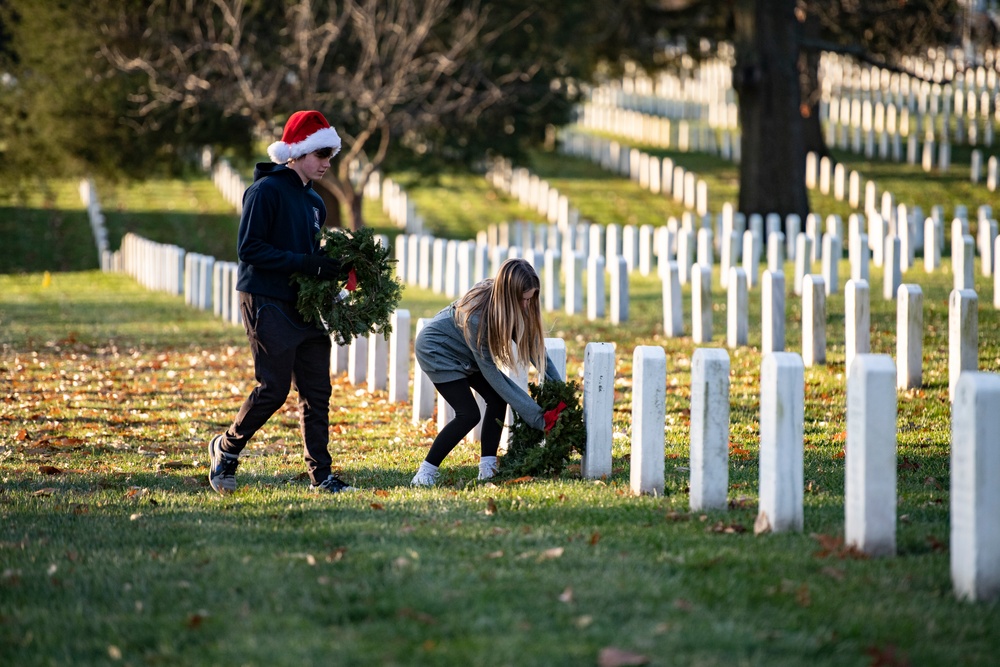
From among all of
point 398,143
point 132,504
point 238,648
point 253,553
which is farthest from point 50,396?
point 398,143

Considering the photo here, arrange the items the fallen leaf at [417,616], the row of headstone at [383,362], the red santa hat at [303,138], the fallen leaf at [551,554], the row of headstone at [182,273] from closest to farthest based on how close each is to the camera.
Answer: the fallen leaf at [417,616] → the fallen leaf at [551,554] → the red santa hat at [303,138] → the row of headstone at [383,362] → the row of headstone at [182,273]

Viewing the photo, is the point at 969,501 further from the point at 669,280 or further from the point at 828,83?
the point at 828,83

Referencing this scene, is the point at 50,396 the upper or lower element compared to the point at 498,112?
lower

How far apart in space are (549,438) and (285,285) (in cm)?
158

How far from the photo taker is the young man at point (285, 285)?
5895 millimetres

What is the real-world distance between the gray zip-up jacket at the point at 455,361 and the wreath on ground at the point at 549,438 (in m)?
0.08

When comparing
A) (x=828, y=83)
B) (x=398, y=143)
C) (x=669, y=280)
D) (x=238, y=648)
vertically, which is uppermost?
(x=828, y=83)

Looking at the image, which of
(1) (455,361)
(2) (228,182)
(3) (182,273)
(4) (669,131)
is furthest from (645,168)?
(1) (455,361)

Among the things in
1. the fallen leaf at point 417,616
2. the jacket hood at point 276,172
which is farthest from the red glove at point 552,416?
the fallen leaf at point 417,616

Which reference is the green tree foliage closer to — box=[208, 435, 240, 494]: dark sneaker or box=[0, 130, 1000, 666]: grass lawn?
box=[0, 130, 1000, 666]: grass lawn

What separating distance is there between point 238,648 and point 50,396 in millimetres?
6919

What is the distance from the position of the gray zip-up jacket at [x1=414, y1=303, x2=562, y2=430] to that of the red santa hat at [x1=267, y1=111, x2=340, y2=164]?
3.76 ft

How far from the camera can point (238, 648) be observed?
362cm

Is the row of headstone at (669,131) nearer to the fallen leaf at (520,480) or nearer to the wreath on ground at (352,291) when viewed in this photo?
the wreath on ground at (352,291)
